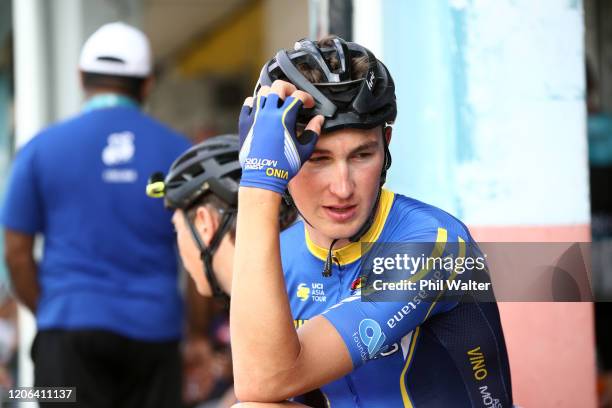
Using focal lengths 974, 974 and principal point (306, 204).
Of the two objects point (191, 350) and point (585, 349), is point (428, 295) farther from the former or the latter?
point (191, 350)

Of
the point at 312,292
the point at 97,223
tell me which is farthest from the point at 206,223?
the point at 97,223

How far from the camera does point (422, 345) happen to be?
2367 millimetres

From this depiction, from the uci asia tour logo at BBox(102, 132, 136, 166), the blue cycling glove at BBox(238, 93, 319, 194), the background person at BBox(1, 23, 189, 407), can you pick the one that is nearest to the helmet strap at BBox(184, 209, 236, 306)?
the blue cycling glove at BBox(238, 93, 319, 194)

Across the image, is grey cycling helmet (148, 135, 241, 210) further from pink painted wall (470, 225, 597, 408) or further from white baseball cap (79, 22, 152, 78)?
white baseball cap (79, 22, 152, 78)

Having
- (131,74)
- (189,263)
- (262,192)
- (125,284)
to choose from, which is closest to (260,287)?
(262,192)

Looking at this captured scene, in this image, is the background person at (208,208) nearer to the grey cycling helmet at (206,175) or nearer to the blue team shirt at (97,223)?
the grey cycling helmet at (206,175)

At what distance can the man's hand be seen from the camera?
2.20 m

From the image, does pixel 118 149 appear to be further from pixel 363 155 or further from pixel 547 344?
pixel 363 155

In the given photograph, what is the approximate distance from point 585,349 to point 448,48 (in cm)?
120

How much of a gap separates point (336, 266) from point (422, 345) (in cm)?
30

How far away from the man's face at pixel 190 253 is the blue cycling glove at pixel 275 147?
3.18ft

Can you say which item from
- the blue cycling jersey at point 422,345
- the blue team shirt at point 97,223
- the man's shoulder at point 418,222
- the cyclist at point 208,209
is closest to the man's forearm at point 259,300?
the blue cycling jersey at point 422,345

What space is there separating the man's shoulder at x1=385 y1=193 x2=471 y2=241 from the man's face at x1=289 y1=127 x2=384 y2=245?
10 centimetres

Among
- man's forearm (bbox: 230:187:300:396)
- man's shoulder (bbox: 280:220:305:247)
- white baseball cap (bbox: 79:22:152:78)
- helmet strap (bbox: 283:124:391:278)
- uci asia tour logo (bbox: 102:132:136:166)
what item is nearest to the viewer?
man's forearm (bbox: 230:187:300:396)
